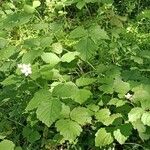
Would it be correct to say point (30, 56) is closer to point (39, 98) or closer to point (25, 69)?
point (25, 69)

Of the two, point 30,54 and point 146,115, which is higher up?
point 30,54

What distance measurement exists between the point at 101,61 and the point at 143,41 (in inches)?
35.6

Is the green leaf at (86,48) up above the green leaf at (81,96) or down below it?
above

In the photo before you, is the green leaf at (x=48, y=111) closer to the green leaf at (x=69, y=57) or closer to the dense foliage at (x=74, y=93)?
the dense foliage at (x=74, y=93)

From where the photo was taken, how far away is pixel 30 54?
8.57 ft

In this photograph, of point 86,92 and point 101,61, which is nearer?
point 86,92

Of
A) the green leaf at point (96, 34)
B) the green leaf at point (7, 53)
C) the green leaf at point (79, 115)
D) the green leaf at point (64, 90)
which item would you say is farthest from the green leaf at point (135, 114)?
the green leaf at point (7, 53)

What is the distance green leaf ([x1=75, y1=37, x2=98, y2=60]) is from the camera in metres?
2.46

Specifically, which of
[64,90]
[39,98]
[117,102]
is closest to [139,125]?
[117,102]

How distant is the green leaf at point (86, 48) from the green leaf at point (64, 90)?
20 cm

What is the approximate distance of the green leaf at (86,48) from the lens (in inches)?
96.8

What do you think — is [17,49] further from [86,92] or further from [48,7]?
[48,7]

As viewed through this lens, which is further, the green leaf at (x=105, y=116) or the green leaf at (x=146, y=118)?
the green leaf at (x=105, y=116)

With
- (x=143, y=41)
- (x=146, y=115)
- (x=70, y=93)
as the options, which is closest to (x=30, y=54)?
(x=70, y=93)
